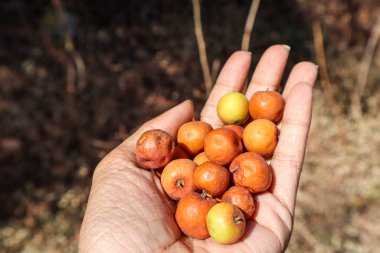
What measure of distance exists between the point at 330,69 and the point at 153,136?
5.58 metres

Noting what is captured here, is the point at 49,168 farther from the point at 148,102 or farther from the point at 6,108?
the point at 148,102

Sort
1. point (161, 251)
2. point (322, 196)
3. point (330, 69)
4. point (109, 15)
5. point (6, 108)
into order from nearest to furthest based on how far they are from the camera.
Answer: point (161, 251) → point (322, 196) → point (6, 108) → point (330, 69) → point (109, 15)

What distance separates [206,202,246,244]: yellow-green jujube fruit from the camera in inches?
145

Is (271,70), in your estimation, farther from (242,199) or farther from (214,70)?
(214,70)

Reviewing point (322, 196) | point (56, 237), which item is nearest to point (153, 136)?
point (56, 237)

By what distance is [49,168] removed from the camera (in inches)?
285

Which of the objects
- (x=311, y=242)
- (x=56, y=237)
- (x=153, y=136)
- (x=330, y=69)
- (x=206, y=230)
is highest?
(x=153, y=136)

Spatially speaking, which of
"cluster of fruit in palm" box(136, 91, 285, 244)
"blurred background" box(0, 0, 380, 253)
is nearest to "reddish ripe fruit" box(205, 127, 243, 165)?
"cluster of fruit in palm" box(136, 91, 285, 244)

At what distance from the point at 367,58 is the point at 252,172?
223 inches

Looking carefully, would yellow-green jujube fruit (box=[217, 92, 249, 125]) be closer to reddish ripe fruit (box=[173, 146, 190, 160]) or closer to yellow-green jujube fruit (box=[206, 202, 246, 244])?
reddish ripe fruit (box=[173, 146, 190, 160])

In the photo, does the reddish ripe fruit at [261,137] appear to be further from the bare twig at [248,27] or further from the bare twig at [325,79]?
the bare twig at [325,79]

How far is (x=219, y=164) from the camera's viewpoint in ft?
14.2

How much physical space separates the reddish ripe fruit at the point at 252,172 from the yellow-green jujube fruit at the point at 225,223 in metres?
0.35

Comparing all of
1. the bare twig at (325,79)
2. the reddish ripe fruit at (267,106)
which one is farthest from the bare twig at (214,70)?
the reddish ripe fruit at (267,106)
